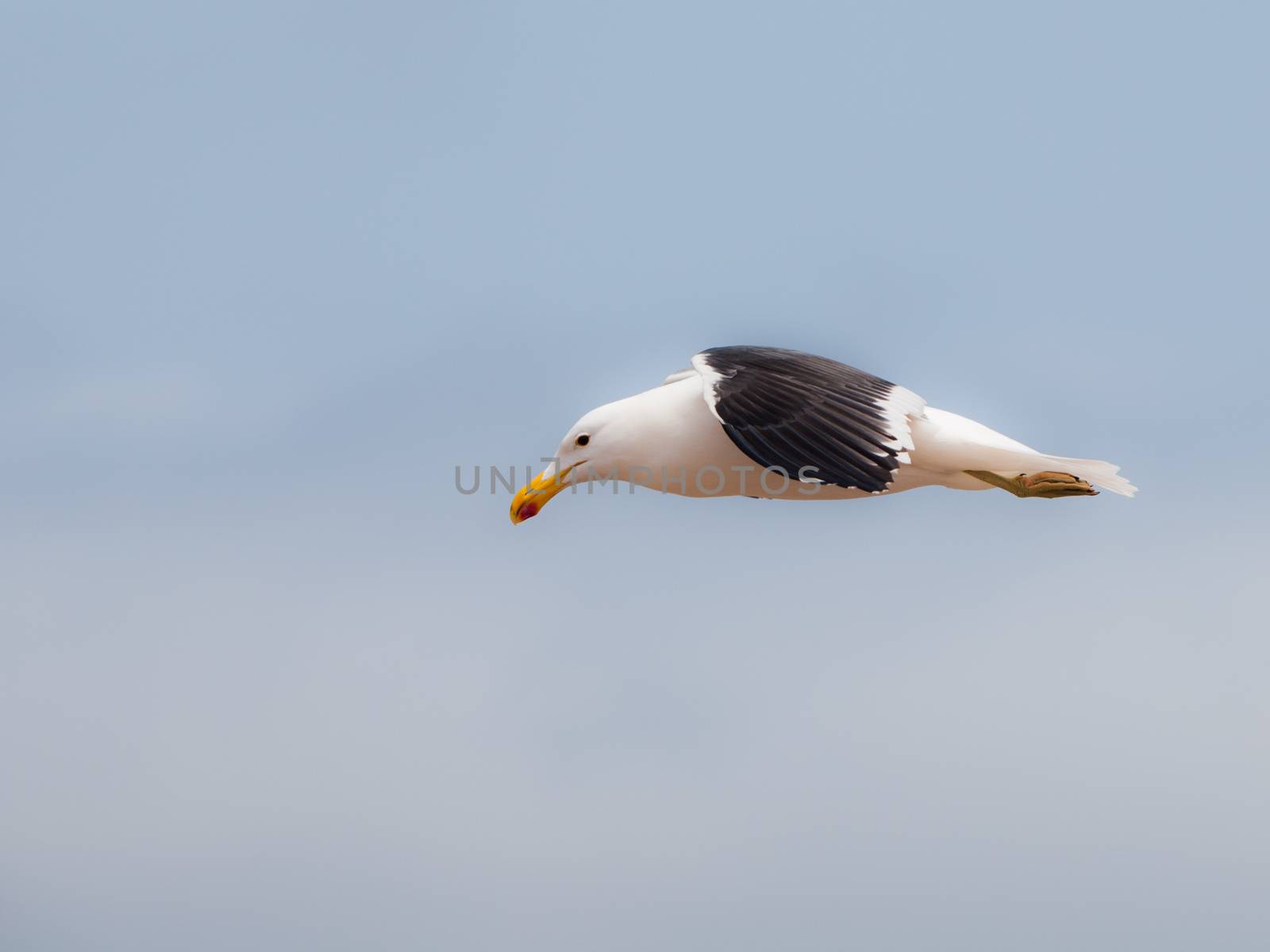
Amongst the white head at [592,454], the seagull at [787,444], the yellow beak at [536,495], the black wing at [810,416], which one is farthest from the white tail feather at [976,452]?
the yellow beak at [536,495]

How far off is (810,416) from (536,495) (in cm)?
236

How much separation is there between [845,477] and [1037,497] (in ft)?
8.10

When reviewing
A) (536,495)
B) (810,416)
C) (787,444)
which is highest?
(810,416)

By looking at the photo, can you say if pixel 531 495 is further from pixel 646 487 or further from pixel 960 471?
pixel 960 471

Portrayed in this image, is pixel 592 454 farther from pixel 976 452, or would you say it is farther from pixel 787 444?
pixel 976 452

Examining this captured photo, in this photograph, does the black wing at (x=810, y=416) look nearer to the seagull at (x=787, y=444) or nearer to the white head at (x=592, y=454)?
the seagull at (x=787, y=444)

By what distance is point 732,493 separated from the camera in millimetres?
11281

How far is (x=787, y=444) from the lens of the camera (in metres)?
9.89

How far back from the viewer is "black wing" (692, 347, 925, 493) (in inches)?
387

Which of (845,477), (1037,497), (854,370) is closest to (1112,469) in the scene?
(1037,497)

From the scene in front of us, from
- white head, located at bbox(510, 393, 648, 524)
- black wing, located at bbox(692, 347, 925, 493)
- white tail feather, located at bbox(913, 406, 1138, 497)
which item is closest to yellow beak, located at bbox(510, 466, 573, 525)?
white head, located at bbox(510, 393, 648, 524)

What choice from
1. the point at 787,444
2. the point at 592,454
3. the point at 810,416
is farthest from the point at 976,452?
the point at 592,454

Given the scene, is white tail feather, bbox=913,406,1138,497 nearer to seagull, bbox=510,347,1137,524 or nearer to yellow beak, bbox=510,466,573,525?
seagull, bbox=510,347,1137,524

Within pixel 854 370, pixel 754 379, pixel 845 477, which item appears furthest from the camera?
pixel 854 370
